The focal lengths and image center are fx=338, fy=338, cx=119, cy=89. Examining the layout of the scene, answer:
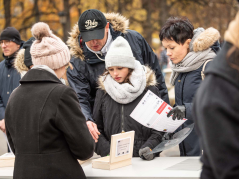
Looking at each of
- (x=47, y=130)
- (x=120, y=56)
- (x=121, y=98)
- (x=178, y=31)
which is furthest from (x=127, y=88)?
(x=47, y=130)

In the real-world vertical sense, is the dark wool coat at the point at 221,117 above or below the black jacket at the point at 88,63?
above

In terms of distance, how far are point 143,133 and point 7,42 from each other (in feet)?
8.99

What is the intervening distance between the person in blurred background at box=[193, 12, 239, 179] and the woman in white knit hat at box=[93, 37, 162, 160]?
4.80 ft

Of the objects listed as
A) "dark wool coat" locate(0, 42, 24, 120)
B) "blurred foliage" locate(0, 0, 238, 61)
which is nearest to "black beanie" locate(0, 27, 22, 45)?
"dark wool coat" locate(0, 42, 24, 120)

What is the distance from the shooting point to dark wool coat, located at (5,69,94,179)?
1858 mm

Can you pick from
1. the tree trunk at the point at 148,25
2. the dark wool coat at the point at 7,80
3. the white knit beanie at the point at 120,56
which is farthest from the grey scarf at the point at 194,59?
the tree trunk at the point at 148,25

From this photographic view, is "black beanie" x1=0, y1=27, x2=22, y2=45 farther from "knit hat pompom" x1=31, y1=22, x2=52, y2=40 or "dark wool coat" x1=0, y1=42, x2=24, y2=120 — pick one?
"knit hat pompom" x1=31, y1=22, x2=52, y2=40

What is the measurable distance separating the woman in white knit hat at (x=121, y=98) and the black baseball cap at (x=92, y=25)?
0.34 meters

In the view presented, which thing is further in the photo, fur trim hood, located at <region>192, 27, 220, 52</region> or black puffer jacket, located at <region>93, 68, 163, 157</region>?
fur trim hood, located at <region>192, 27, 220, 52</region>

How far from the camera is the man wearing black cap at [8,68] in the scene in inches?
174

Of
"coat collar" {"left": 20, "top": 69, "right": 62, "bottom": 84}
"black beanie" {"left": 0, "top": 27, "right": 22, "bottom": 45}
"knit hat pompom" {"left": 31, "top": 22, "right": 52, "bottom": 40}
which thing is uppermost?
"knit hat pompom" {"left": 31, "top": 22, "right": 52, "bottom": 40}

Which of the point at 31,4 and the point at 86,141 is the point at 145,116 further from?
the point at 31,4

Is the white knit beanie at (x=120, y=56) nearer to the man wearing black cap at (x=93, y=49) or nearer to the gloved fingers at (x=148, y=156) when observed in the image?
the man wearing black cap at (x=93, y=49)

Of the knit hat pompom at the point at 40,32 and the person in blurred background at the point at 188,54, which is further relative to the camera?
the person in blurred background at the point at 188,54
